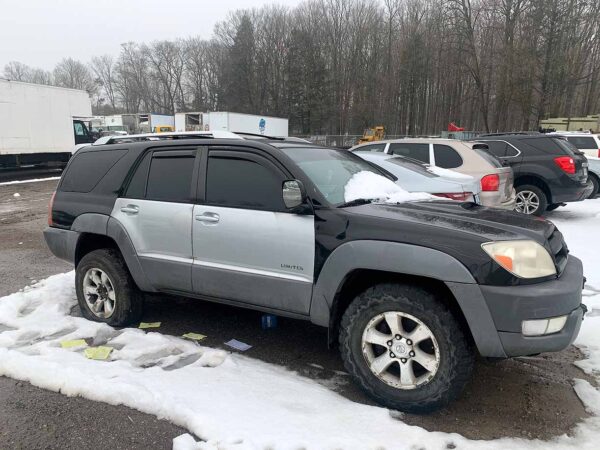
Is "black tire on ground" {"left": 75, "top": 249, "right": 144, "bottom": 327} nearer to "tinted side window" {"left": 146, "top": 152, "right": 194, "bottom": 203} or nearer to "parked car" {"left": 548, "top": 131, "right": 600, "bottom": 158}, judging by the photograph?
"tinted side window" {"left": 146, "top": 152, "right": 194, "bottom": 203}

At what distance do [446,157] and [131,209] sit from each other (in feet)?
18.6

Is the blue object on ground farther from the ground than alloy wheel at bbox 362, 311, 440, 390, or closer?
closer

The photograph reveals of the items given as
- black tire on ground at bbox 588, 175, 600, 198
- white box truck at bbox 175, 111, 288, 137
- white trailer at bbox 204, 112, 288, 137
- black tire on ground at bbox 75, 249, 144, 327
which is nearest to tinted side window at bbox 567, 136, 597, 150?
black tire on ground at bbox 588, 175, 600, 198

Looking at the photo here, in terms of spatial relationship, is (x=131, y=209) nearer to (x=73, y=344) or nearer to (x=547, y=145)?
(x=73, y=344)

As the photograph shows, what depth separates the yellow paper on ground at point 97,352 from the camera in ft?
12.3

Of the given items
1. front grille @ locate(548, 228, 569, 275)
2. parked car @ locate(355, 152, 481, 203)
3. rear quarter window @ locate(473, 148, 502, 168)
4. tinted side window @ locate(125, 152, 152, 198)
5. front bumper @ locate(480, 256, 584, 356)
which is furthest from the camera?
rear quarter window @ locate(473, 148, 502, 168)

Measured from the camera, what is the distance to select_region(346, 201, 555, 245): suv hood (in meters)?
2.92

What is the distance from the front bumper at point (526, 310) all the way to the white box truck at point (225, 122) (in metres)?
36.5

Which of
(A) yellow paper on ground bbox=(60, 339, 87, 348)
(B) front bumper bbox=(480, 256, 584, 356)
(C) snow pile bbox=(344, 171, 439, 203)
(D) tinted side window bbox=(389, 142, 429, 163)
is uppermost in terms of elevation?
(D) tinted side window bbox=(389, 142, 429, 163)

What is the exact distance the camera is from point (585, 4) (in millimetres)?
32281

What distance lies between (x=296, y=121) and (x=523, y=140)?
53170mm

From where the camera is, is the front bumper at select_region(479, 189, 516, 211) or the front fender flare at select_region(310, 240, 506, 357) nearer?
the front fender flare at select_region(310, 240, 506, 357)

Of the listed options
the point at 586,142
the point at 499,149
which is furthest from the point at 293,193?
the point at 586,142

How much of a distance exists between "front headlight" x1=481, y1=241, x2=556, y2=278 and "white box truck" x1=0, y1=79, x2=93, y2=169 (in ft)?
68.5
